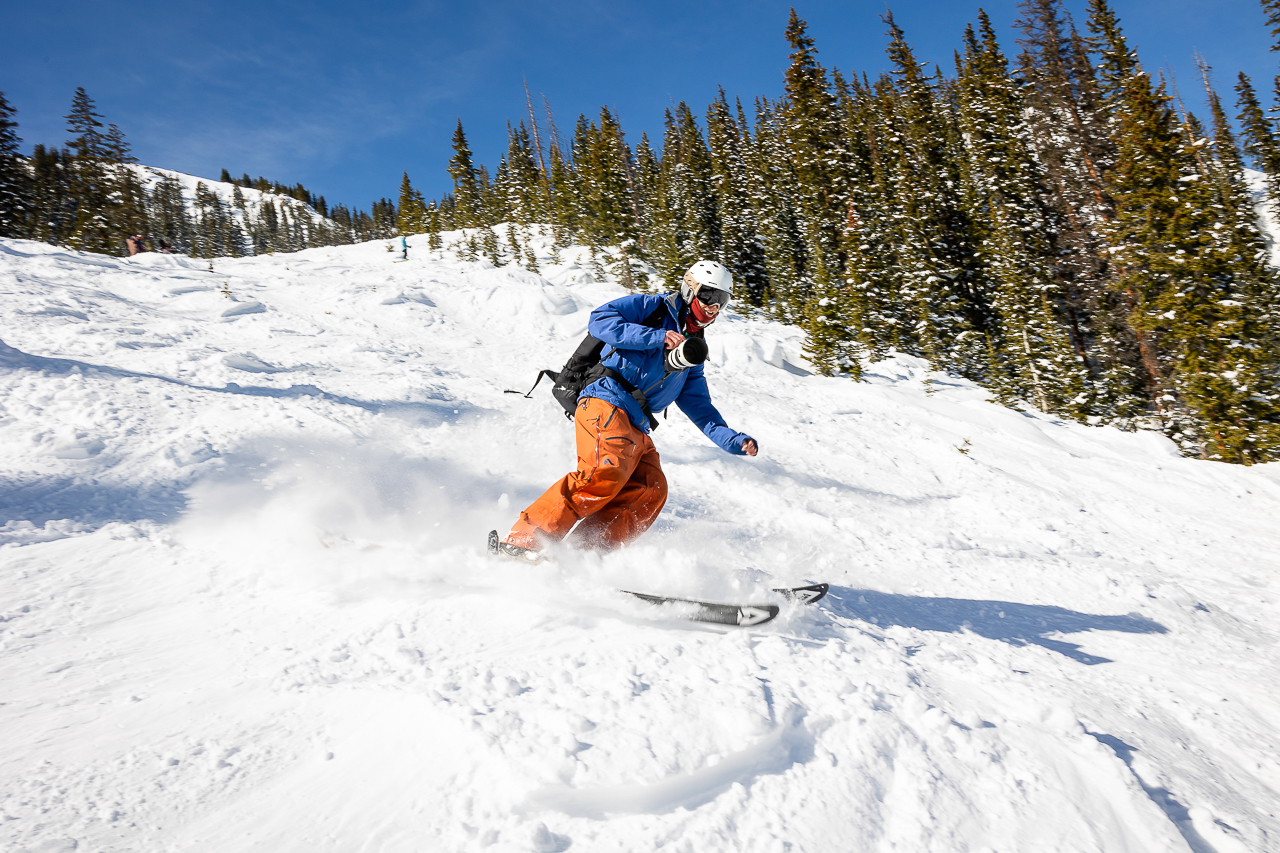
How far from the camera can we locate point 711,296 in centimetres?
396

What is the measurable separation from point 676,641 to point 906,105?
129 feet

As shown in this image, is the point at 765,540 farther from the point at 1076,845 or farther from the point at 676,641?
the point at 1076,845

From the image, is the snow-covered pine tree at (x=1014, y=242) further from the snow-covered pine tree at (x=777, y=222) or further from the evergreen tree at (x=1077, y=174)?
the snow-covered pine tree at (x=777, y=222)

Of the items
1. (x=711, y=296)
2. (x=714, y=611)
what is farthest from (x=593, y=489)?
(x=711, y=296)

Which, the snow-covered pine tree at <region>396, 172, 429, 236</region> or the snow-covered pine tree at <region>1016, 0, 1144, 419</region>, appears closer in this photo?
the snow-covered pine tree at <region>1016, 0, 1144, 419</region>

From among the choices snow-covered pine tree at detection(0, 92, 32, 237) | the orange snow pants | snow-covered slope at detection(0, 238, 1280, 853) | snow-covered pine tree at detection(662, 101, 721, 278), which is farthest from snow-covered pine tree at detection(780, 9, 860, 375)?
snow-covered pine tree at detection(0, 92, 32, 237)

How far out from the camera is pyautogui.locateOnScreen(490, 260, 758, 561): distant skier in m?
3.81

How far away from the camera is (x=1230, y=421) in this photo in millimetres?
14906

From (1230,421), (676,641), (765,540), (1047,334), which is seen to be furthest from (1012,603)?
(1047,334)

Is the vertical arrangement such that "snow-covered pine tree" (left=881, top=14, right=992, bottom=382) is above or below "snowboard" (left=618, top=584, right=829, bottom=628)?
above

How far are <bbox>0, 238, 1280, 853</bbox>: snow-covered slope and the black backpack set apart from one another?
107cm

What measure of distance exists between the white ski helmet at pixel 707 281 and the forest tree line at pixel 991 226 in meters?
12.3

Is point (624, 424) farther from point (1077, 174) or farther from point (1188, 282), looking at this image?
point (1077, 174)

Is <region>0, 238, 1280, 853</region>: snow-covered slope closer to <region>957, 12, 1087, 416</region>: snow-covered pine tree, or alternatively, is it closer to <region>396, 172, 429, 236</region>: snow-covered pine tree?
<region>957, 12, 1087, 416</region>: snow-covered pine tree
